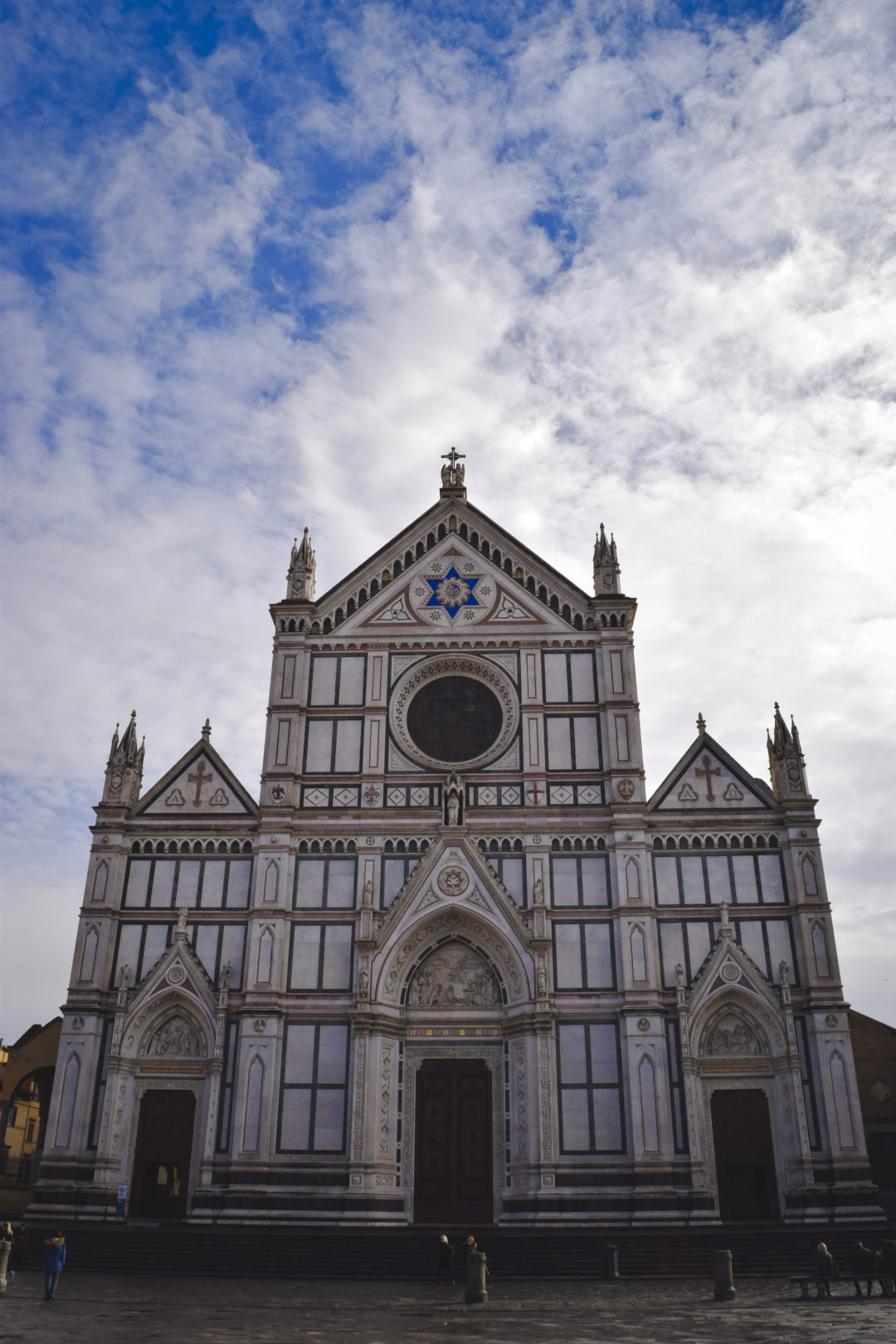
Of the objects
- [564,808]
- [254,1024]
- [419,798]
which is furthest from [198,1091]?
[564,808]

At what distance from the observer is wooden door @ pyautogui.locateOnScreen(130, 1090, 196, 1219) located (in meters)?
29.7

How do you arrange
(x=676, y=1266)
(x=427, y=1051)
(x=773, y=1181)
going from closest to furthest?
(x=676, y=1266), (x=773, y=1181), (x=427, y=1051)

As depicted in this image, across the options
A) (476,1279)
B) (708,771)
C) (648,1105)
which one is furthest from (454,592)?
(476,1279)

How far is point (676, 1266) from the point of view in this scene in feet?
80.2

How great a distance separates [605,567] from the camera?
3697 centimetres

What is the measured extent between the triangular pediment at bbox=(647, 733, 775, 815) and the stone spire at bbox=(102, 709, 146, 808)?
641 inches

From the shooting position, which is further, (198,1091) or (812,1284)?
(198,1091)

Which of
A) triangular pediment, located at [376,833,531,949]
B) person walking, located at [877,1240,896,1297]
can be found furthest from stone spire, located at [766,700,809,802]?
person walking, located at [877,1240,896,1297]

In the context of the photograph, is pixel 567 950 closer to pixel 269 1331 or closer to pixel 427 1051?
pixel 427 1051

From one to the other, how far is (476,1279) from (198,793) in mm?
18166

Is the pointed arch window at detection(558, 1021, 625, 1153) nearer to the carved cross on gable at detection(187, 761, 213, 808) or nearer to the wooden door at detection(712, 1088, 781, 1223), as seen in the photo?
the wooden door at detection(712, 1088, 781, 1223)

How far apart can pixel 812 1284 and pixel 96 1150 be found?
1890 centimetres

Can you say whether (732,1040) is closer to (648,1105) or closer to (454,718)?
(648,1105)

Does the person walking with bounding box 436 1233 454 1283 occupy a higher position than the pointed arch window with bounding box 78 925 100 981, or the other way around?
the pointed arch window with bounding box 78 925 100 981
